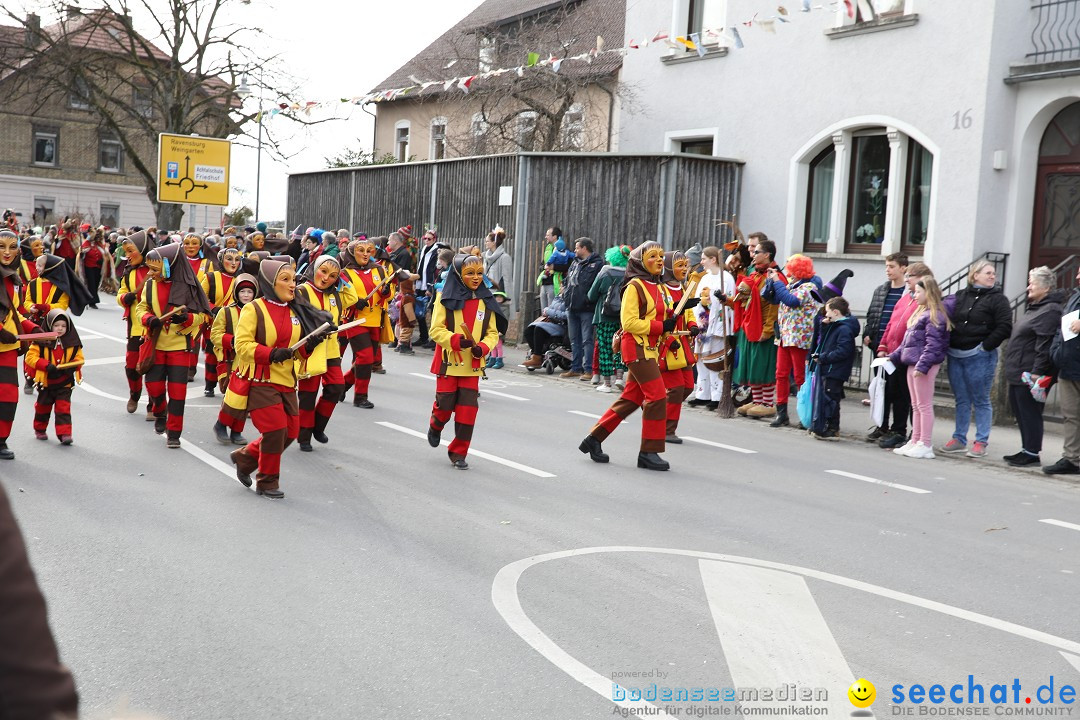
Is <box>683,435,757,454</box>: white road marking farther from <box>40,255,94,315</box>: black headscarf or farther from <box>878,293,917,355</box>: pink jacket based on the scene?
<box>40,255,94,315</box>: black headscarf

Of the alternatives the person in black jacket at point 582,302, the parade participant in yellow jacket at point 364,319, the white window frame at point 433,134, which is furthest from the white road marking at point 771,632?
the white window frame at point 433,134

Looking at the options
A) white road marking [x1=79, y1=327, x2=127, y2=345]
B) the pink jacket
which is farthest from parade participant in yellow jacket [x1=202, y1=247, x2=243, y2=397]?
white road marking [x1=79, y1=327, x2=127, y2=345]

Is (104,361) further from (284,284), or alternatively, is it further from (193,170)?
(193,170)

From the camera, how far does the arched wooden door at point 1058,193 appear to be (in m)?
16.1

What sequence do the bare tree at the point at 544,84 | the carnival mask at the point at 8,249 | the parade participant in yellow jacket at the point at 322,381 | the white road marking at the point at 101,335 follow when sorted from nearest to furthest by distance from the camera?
the carnival mask at the point at 8,249 < the parade participant in yellow jacket at the point at 322,381 < the white road marking at the point at 101,335 < the bare tree at the point at 544,84

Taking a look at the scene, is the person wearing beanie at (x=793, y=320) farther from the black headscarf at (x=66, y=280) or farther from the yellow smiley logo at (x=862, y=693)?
the yellow smiley logo at (x=862, y=693)

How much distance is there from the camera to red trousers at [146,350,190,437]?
405 inches

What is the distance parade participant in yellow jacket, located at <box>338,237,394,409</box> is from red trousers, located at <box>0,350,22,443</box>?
3.86 metres

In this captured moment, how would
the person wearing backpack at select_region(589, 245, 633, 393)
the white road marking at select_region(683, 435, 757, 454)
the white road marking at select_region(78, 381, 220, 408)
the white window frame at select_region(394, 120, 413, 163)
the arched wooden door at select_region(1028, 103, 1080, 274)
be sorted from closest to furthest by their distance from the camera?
the white road marking at select_region(683, 435, 757, 454), the white road marking at select_region(78, 381, 220, 408), the person wearing backpack at select_region(589, 245, 633, 393), the arched wooden door at select_region(1028, 103, 1080, 274), the white window frame at select_region(394, 120, 413, 163)

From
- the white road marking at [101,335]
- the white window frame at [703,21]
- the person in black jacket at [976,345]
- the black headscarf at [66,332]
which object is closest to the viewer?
the black headscarf at [66,332]

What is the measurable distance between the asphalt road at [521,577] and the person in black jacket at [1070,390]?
1.31ft

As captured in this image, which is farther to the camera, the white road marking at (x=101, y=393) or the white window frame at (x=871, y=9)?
the white window frame at (x=871, y=9)

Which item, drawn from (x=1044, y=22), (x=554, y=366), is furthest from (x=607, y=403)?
(x=1044, y=22)

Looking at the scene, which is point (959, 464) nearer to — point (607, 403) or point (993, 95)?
point (607, 403)
